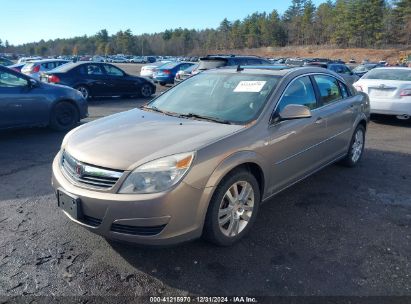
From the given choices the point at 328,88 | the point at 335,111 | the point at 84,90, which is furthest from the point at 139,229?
the point at 84,90

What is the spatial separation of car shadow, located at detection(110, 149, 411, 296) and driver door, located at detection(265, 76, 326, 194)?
41 centimetres

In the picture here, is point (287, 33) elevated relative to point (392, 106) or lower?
elevated

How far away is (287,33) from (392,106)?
12135 centimetres

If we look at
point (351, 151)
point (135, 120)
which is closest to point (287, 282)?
point (135, 120)

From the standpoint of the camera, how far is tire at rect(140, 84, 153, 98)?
15.4 metres

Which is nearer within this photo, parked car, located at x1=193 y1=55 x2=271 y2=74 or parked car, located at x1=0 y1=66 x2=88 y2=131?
parked car, located at x1=0 y1=66 x2=88 y2=131

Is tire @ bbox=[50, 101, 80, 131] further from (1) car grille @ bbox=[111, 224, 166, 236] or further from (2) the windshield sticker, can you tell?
(1) car grille @ bbox=[111, 224, 166, 236]

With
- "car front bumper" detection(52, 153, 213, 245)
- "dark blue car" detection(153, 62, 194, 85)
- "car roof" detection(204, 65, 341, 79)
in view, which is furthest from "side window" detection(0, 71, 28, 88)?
"dark blue car" detection(153, 62, 194, 85)

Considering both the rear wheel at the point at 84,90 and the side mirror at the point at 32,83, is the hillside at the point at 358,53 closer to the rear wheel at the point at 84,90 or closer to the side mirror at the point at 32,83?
the rear wheel at the point at 84,90

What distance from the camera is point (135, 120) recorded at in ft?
Answer: 13.0

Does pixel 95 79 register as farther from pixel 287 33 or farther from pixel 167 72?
pixel 287 33

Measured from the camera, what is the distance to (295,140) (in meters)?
4.11

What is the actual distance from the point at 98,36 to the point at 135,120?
166026mm

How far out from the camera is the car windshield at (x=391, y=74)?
992 cm
